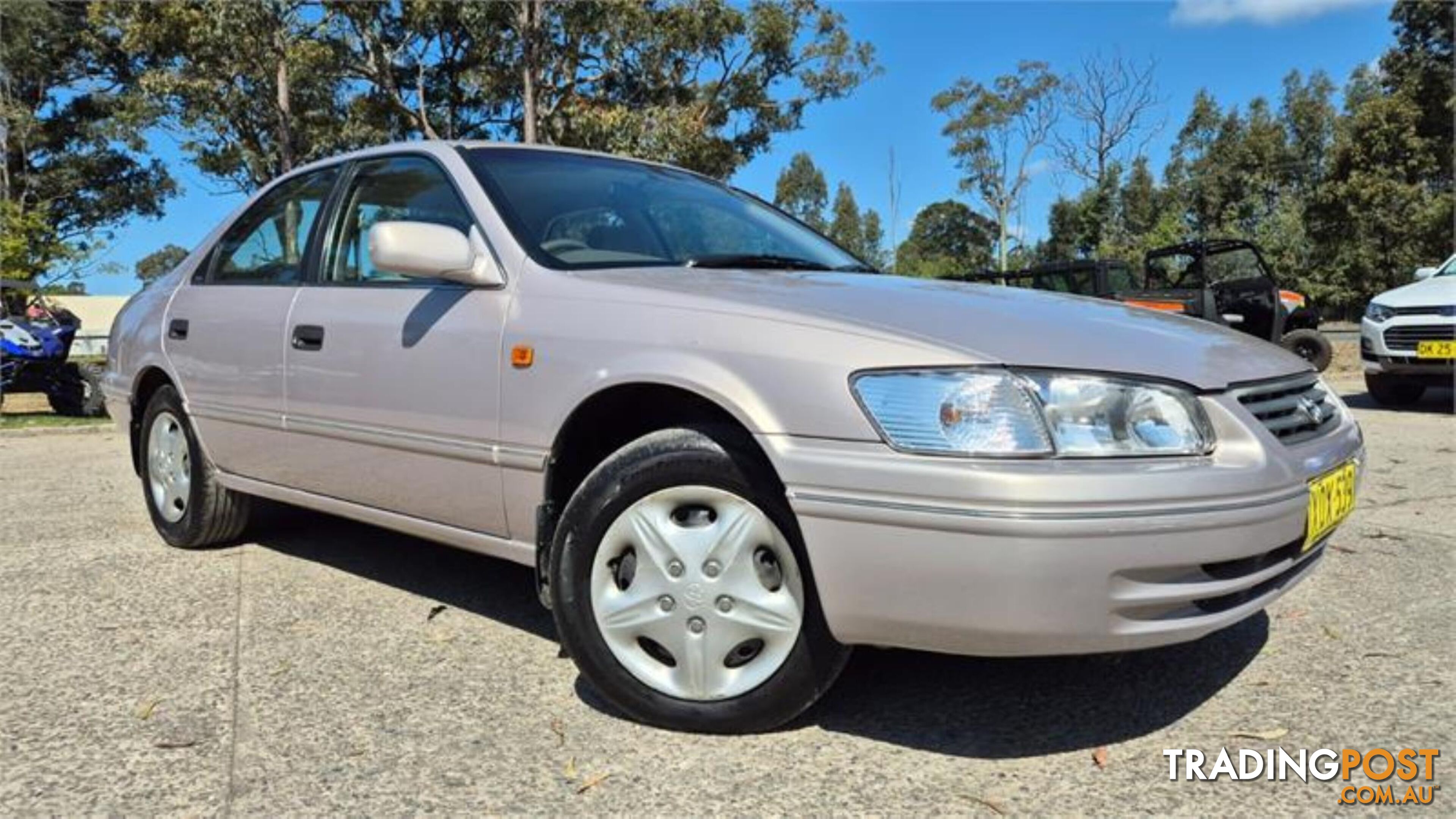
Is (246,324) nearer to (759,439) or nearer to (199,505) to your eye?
(199,505)

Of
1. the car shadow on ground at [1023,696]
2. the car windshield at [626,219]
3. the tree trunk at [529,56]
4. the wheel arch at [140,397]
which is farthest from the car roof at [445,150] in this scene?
the tree trunk at [529,56]

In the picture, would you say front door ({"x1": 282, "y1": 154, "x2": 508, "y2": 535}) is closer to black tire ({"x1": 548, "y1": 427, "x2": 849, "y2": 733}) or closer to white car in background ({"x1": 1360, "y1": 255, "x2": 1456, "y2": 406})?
black tire ({"x1": 548, "y1": 427, "x2": 849, "y2": 733})

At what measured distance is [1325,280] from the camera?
3045 centimetres

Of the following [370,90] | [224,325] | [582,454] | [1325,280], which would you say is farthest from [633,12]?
[1325,280]

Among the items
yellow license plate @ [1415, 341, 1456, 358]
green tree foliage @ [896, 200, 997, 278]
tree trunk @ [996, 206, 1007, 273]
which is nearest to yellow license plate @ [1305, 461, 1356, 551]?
yellow license plate @ [1415, 341, 1456, 358]

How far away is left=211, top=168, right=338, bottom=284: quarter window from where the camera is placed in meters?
3.49

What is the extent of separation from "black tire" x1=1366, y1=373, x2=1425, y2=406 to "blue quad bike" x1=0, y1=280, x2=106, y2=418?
38.1 ft

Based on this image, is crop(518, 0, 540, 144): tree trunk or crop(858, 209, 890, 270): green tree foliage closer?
crop(518, 0, 540, 144): tree trunk

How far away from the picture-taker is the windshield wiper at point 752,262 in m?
2.83

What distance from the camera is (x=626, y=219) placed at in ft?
9.97

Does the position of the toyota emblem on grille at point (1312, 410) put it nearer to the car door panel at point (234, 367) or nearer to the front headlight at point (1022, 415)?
the front headlight at point (1022, 415)

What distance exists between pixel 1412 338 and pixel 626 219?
7.68 metres

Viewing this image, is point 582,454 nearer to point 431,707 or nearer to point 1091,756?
point 431,707

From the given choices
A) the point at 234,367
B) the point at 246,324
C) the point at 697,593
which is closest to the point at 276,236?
the point at 246,324
